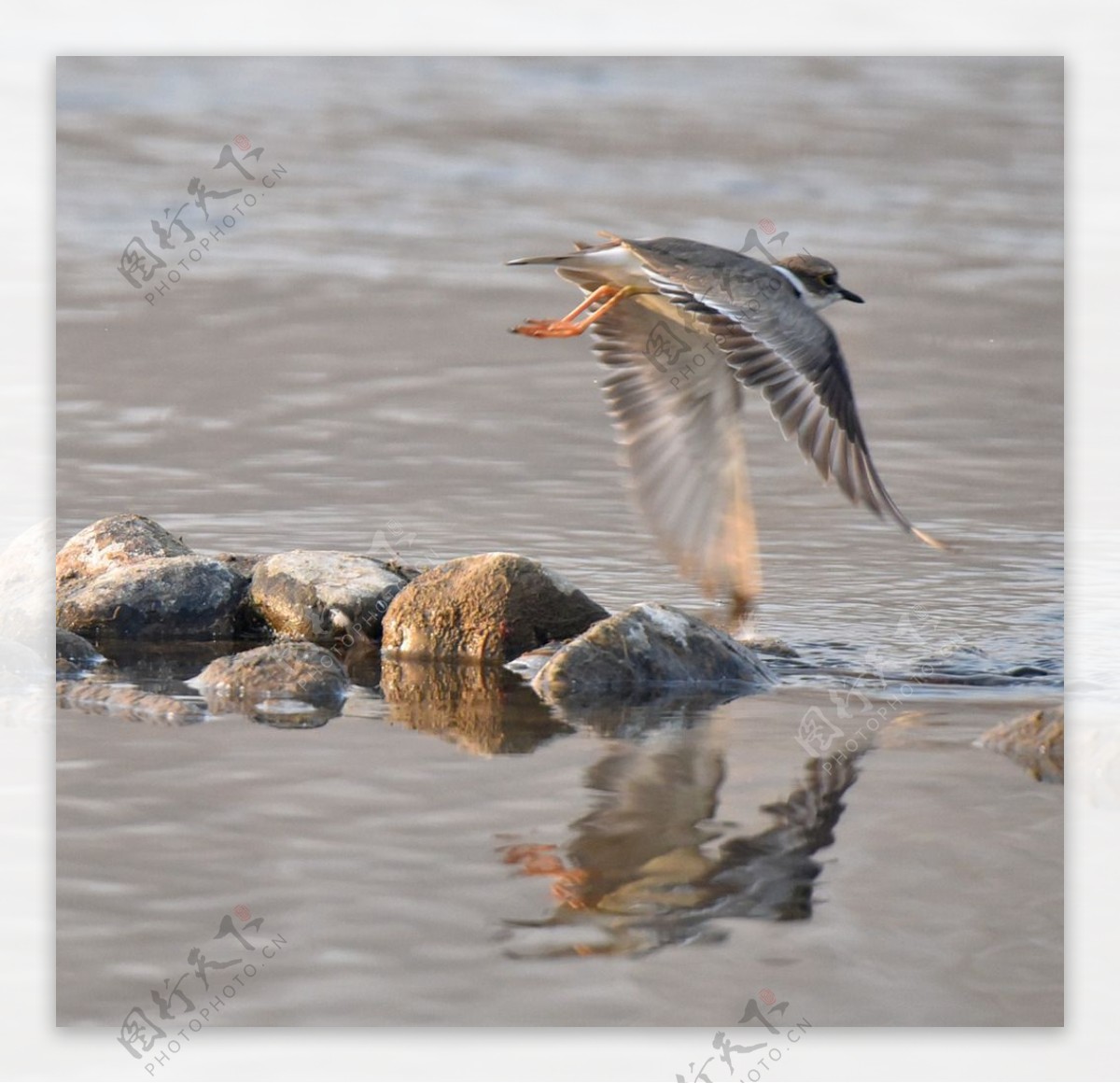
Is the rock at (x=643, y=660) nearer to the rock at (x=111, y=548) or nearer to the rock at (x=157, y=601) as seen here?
the rock at (x=157, y=601)

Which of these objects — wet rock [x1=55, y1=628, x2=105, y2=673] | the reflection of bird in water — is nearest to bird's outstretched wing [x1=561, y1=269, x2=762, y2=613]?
the reflection of bird in water

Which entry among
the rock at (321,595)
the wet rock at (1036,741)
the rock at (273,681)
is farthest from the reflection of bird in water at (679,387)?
the rock at (273,681)

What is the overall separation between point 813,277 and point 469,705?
2.71 m

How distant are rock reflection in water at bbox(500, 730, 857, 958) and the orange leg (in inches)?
84.1

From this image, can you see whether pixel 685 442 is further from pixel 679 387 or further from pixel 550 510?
pixel 550 510

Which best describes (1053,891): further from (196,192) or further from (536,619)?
(196,192)

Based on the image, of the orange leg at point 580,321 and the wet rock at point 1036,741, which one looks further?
the orange leg at point 580,321

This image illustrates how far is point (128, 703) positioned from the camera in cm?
618

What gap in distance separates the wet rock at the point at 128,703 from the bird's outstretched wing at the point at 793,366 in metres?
2.15

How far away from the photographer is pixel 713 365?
7676 mm

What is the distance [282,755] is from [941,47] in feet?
11.2

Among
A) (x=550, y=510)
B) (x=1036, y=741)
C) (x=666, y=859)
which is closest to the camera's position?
(x=666, y=859)

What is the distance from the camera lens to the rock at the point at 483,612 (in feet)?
22.4

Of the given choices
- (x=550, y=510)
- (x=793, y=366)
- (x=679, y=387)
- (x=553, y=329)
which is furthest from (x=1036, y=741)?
(x=550, y=510)
